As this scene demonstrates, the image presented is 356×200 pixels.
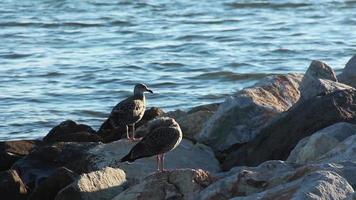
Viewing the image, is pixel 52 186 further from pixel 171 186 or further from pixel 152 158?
pixel 171 186

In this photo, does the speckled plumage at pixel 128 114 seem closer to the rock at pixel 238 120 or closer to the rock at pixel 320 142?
the rock at pixel 238 120

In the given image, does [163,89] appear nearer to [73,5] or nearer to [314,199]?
[314,199]

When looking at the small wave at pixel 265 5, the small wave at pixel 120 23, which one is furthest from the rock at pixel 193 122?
the small wave at pixel 265 5

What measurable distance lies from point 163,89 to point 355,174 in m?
9.72

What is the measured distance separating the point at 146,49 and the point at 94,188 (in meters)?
13.0

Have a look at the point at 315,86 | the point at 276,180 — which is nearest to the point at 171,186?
the point at 276,180

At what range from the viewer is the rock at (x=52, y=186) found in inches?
339

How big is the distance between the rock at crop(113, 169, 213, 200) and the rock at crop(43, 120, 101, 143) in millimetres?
3391

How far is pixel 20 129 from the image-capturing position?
1359cm

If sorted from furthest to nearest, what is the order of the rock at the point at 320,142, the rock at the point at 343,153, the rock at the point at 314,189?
the rock at the point at 320,142
the rock at the point at 343,153
the rock at the point at 314,189

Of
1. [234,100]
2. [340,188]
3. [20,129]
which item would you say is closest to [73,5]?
[20,129]

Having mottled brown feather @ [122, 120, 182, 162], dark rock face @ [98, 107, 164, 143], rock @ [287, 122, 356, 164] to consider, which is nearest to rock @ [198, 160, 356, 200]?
rock @ [287, 122, 356, 164]

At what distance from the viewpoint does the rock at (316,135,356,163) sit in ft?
24.5

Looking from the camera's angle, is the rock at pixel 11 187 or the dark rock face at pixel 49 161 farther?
the dark rock face at pixel 49 161
